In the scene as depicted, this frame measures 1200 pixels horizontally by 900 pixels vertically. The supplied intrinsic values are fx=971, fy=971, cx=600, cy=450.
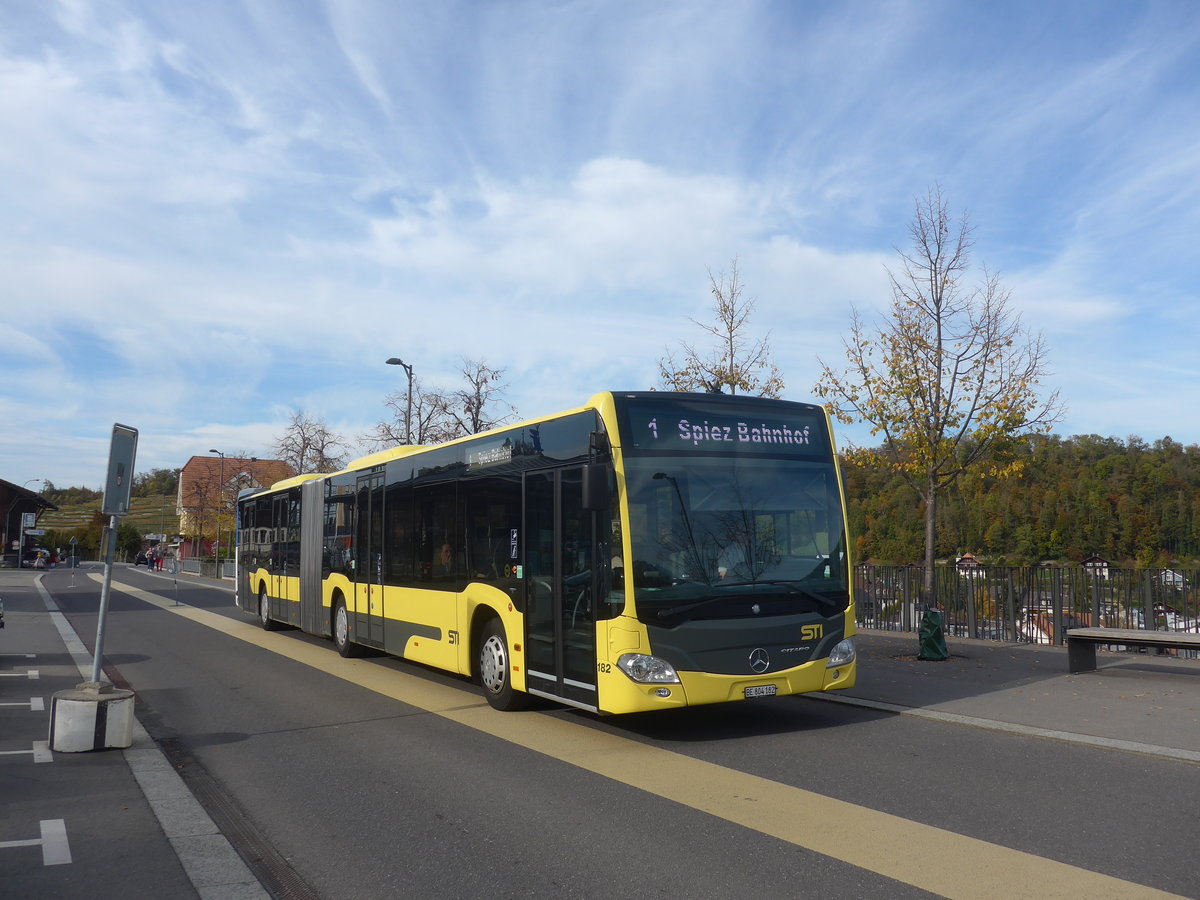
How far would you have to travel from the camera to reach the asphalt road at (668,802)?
16.1 ft

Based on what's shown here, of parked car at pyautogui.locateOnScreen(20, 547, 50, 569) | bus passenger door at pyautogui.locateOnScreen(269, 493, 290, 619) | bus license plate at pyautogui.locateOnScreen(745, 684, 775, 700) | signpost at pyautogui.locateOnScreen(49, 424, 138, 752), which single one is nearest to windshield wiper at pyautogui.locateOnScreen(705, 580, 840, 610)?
bus license plate at pyautogui.locateOnScreen(745, 684, 775, 700)

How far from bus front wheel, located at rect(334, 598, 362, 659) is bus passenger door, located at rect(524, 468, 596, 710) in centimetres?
653

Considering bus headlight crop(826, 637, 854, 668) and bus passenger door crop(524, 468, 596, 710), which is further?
bus headlight crop(826, 637, 854, 668)

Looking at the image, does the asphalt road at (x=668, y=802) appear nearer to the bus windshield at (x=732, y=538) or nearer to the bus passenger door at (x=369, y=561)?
the bus windshield at (x=732, y=538)

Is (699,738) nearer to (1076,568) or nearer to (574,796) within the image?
(574,796)

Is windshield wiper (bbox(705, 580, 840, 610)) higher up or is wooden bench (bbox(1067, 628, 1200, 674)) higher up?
windshield wiper (bbox(705, 580, 840, 610))

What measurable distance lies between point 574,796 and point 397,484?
755cm

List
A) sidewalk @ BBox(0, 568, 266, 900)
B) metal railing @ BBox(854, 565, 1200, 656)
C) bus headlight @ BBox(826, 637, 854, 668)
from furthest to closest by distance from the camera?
metal railing @ BBox(854, 565, 1200, 656) < bus headlight @ BBox(826, 637, 854, 668) < sidewalk @ BBox(0, 568, 266, 900)

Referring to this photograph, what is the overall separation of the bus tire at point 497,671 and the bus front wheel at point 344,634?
5.27m

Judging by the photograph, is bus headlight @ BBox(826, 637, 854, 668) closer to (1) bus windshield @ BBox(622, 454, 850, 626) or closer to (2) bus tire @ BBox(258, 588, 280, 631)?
(1) bus windshield @ BBox(622, 454, 850, 626)

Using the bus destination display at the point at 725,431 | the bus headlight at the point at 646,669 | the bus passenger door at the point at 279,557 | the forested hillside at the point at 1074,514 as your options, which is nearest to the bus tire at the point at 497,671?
the bus headlight at the point at 646,669

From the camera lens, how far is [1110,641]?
1179 centimetres

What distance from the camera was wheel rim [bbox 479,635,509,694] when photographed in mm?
9789

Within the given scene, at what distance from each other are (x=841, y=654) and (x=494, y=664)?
349 centimetres
